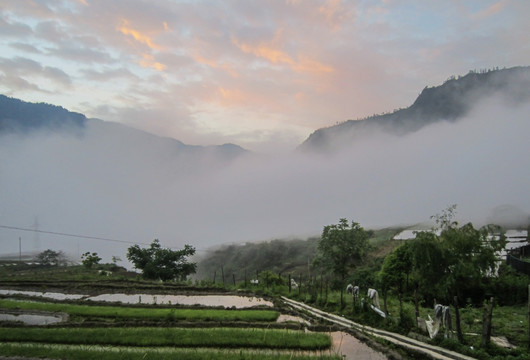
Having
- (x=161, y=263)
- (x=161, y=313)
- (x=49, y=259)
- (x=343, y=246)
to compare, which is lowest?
(x=49, y=259)

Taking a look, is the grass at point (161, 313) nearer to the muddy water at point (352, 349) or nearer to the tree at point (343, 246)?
the muddy water at point (352, 349)

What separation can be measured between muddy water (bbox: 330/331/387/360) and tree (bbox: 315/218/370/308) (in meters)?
16.2

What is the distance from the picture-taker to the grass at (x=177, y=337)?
62.3 feet

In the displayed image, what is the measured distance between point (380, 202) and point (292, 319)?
111 m

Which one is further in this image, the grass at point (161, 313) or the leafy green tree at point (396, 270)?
the leafy green tree at point (396, 270)

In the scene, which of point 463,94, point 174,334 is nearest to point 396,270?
point 174,334

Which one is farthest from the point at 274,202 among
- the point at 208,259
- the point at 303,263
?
the point at 303,263

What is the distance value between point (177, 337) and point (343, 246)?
66.4 ft

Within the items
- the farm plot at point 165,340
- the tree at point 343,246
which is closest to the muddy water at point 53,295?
the farm plot at point 165,340

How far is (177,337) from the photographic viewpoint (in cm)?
1983

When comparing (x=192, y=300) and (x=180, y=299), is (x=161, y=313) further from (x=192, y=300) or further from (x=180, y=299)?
(x=180, y=299)

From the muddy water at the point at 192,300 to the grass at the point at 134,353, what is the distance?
11.3m

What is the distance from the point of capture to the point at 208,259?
9444 cm

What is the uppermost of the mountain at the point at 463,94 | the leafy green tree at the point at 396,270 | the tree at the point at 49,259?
the mountain at the point at 463,94
